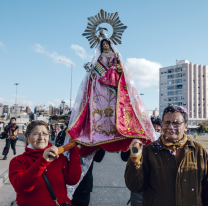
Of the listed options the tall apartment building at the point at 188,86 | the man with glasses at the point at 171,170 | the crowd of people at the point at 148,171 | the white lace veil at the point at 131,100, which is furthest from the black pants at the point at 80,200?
the tall apartment building at the point at 188,86

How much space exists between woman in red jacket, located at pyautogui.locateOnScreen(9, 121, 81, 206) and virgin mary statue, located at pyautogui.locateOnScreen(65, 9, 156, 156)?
0.84 metres

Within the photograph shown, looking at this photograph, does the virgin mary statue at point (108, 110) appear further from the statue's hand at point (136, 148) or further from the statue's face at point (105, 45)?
the statue's hand at point (136, 148)

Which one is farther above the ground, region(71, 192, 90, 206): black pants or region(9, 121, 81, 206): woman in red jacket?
region(9, 121, 81, 206): woman in red jacket

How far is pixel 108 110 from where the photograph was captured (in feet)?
10.9

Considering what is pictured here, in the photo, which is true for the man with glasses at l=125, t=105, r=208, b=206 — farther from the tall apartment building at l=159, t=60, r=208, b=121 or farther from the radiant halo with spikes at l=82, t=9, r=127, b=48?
the tall apartment building at l=159, t=60, r=208, b=121

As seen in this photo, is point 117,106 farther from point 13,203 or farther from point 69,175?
point 13,203

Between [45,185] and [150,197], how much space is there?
3.11 feet

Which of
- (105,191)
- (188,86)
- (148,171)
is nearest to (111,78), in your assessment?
(148,171)

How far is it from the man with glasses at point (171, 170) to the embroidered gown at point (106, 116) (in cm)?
95

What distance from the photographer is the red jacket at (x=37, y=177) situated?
179 cm

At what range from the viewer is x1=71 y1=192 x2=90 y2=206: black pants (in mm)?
3123

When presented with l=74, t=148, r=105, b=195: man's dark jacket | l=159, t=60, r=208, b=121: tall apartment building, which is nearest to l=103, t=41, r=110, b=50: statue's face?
l=74, t=148, r=105, b=195: man's dark jacket


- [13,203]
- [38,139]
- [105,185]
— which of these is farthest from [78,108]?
[105,185]

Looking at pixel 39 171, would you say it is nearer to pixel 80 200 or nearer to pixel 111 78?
pixel 80 200
